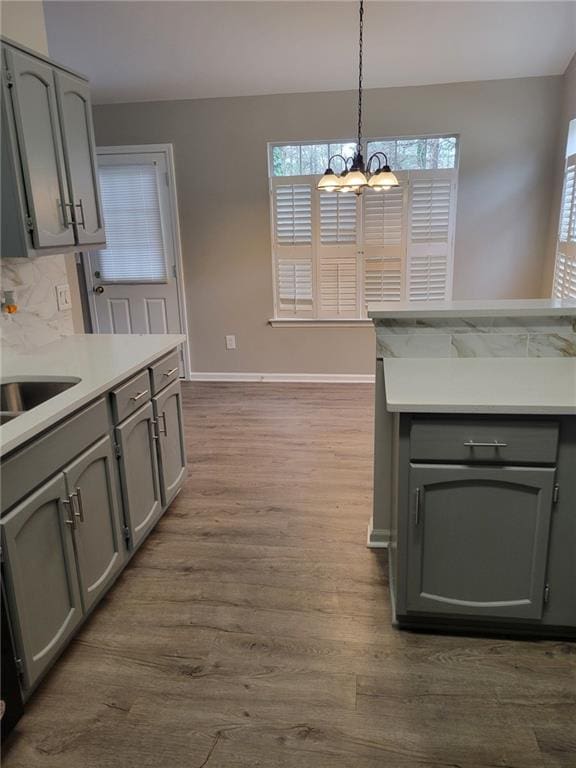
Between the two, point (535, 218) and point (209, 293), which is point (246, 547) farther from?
point (535, 218)

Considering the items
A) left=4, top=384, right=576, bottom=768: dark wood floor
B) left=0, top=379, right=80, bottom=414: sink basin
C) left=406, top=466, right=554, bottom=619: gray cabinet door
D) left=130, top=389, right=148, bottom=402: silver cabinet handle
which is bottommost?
left=4, top=384, right=576, bottom=768: dark wood floor

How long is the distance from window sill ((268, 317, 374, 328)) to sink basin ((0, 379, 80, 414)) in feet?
10.1

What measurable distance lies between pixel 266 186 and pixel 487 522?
3.82 meters

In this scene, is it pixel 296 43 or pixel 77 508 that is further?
pixel 296 43

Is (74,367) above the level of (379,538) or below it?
above

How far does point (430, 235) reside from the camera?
4613 millimetres

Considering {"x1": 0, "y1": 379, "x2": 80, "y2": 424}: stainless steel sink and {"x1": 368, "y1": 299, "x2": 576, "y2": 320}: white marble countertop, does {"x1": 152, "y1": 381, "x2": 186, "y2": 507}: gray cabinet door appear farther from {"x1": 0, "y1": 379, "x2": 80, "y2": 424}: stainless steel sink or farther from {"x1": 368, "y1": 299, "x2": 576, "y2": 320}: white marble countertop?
{"x1": 368, "y1": 299, "x2": 576, "y2": 320}: white marble countertop

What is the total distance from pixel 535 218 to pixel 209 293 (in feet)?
9.67

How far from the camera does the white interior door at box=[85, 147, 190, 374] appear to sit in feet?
15.9

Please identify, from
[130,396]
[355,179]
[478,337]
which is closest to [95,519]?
[130,396]

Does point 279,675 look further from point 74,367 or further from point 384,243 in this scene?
point 384,243

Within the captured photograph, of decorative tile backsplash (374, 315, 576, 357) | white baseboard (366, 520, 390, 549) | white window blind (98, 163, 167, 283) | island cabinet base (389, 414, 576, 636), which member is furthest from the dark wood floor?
white window blind (98, 163, 167, 283)

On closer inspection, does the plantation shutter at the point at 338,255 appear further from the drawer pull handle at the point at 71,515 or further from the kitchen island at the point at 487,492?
the drawer pull handle at the point at 71,515

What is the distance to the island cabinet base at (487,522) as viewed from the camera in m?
1.68
